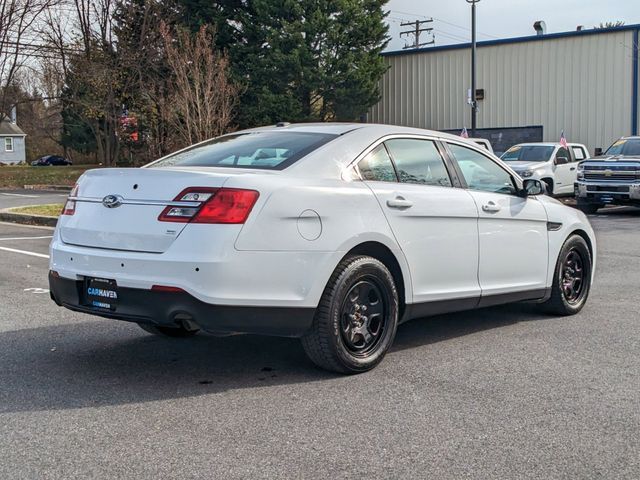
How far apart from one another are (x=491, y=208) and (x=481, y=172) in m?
0.39

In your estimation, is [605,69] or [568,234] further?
[605,69]

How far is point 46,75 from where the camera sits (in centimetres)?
3769

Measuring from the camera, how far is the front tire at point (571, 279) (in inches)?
270

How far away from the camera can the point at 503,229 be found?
620 centimetres

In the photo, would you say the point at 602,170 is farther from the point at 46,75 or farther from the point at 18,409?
the point at 46,75

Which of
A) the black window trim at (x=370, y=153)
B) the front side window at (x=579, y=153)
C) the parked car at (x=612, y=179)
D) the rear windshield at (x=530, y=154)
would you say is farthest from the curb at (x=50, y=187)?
the black window trim at (x=370, y=153)

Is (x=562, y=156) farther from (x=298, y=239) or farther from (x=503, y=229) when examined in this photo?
(x=298, y=239)

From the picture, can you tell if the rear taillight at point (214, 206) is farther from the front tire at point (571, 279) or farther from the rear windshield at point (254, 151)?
the front tire at point (571, 279)

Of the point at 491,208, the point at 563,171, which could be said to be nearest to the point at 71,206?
the point at 491,208

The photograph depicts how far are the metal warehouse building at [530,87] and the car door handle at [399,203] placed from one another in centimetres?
2895

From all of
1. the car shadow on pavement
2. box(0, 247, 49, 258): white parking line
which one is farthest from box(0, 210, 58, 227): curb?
the car shadow on pavement

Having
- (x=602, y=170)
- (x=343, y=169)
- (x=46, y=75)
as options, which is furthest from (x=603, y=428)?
(x=46, y=75)

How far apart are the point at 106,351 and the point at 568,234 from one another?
3.97 meters

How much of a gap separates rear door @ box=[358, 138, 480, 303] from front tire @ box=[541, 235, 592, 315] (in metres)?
1.27
